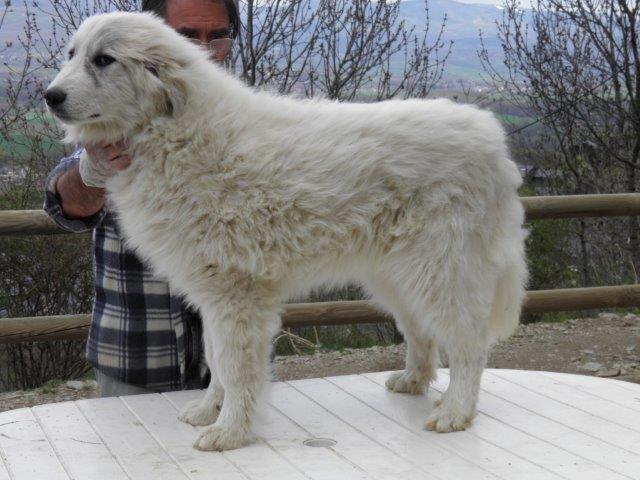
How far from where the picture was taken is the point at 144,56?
7.69 ft

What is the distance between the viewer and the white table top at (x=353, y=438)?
88.1 inches

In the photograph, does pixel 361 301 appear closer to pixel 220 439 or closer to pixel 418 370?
pixel 418 370

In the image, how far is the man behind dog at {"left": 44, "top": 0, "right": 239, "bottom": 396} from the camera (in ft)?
9.90

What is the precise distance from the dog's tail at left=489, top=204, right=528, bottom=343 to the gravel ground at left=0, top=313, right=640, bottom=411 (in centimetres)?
318

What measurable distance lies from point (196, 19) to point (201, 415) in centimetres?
134

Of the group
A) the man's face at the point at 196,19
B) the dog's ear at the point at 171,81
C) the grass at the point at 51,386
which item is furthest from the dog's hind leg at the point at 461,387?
the grass at the point at 51,386

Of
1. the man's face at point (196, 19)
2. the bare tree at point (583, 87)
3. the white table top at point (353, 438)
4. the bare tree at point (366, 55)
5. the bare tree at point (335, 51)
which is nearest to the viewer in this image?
the white table top at point (353, 438)

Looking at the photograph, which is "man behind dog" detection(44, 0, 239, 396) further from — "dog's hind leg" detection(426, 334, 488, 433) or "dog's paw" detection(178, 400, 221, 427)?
"dog's hind leg" detection(426, 334, 488, 433)

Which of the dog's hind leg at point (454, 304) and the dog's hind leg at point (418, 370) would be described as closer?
the dog's hind leg at point (454, 304)

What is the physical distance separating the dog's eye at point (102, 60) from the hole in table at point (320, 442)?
3.84ft

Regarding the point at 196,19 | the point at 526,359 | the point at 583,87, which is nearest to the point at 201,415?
the point at 196,19

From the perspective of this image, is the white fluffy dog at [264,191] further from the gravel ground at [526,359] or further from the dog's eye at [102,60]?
the gravel ground at [526,359]

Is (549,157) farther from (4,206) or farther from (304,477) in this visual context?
(304,477)

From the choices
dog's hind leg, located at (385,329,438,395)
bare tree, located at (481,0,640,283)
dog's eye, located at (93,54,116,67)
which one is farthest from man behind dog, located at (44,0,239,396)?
bare tree, located at (481,0,640,283)
